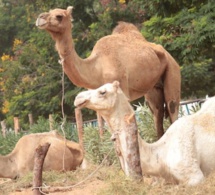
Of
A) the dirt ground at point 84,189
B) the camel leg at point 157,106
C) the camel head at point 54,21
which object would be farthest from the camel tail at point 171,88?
the camel head at point 54,21

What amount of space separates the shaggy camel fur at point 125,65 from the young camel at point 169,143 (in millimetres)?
1954

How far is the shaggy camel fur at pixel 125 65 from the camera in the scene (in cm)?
765

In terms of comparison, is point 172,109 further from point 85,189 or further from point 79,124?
point 85,189

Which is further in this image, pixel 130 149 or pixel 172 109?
pixel 172 109

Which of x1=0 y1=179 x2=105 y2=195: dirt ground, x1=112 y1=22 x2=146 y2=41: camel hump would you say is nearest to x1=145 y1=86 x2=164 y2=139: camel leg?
x1=112 y1=22 x2=146 y2=41: camel hump

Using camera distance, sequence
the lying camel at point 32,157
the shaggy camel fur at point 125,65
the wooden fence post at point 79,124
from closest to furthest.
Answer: the shaggy camel fur at point 125,65 < the wooden fence post at point 79,124 < the lying camel at point 32,157

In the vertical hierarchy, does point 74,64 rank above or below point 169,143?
above

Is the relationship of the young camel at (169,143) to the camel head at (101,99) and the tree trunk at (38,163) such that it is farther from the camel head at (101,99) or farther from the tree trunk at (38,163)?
the tree trunk at (38,163)

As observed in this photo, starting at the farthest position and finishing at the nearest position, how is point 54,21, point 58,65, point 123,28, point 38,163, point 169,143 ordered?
1. point 58,65
2. point 123,28
3. point 54,21
4. point 38,163
5. point 169,143

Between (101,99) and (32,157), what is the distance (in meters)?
4.48

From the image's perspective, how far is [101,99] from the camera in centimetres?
577

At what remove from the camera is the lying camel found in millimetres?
9906

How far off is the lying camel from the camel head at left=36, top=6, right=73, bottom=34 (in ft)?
8.77

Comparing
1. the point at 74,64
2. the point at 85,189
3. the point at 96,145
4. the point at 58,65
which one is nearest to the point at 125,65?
the point at 74,64
